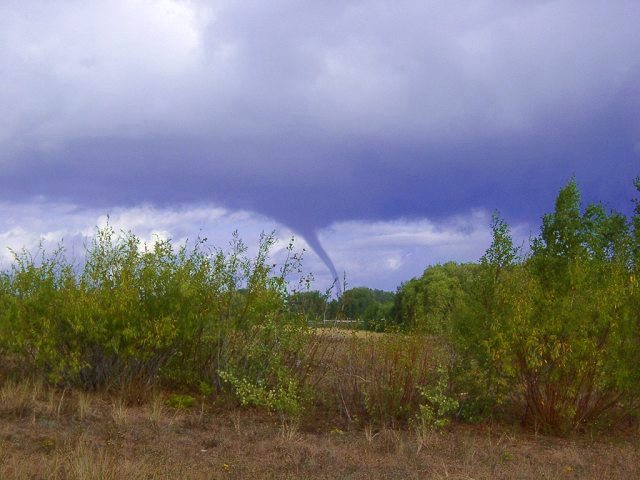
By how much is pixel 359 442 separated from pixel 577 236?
797cm

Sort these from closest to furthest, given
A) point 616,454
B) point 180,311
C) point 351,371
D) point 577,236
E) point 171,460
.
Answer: point 171,460, point 616,454, point 351,371, point 180,311, point 577,236

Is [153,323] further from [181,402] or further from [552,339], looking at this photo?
[552,339]

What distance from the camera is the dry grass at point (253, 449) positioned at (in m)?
7.09

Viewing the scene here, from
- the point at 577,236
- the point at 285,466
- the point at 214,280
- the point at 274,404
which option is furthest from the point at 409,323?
the point at 577,236

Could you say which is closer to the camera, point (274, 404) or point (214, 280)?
point (274, 404)

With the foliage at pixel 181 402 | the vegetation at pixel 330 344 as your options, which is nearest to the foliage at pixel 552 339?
the vegetation at pixel 330 344

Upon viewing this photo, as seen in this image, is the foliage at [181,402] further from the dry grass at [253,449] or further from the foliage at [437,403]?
the foliage at [437,403]

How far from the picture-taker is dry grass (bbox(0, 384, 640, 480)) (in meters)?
7.09

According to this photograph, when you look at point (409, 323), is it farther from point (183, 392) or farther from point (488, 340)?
point (183, 392)

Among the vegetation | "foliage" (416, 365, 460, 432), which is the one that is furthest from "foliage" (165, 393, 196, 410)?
"foliage" (416, 365, 460, 432)

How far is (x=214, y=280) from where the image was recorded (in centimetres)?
1218

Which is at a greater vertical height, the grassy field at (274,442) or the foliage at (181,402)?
the foliage at (181,402)

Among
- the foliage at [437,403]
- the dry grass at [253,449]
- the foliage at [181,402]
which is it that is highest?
the foliage at [437,403]

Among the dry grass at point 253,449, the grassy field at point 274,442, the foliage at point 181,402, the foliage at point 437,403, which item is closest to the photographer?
the dry grass at point 253,449
